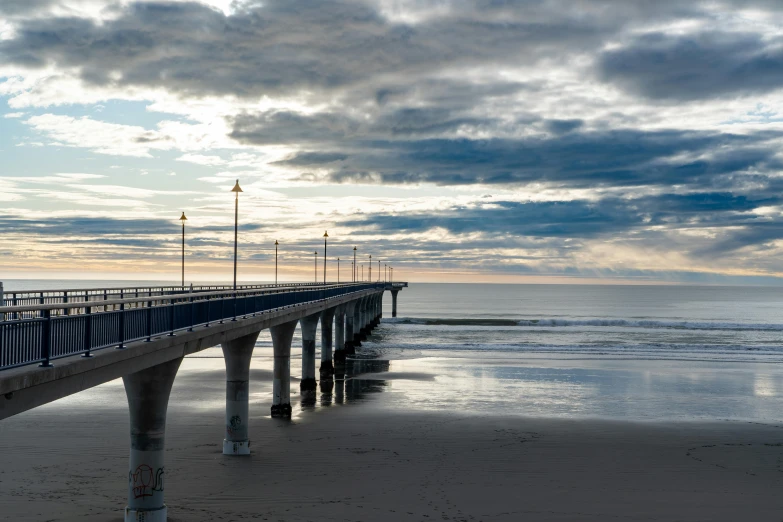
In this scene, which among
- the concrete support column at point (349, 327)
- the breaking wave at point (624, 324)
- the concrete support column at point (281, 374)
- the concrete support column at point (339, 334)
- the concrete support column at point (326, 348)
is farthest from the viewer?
the breaking wave at point (624, 324)

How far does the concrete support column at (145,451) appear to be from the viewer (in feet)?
62.8

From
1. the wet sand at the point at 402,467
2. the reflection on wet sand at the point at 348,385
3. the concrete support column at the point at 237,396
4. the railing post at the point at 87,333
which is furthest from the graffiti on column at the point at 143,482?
the reflection on wet sand at the point at 348,385

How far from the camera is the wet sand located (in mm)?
21011

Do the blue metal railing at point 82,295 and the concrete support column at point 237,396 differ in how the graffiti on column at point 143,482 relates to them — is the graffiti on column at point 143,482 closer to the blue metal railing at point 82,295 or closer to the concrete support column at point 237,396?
the blue metal railing at point 82,295

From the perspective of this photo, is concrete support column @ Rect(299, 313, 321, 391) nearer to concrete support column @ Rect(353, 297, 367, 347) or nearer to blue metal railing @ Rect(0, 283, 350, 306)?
blue metal railing @ Rect(0, 283, 350, 306)

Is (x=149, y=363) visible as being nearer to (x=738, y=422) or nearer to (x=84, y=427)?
(x=84, y=427)

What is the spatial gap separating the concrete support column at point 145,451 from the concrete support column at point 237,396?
7.99 meters

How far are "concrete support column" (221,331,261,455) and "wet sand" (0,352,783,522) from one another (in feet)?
2.19

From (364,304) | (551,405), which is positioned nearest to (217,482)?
(551,405)

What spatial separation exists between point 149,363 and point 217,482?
6.82 metres

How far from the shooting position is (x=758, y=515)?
68.6ft

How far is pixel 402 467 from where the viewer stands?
25547 mm

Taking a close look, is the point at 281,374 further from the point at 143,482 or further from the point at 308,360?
the point at 143,482

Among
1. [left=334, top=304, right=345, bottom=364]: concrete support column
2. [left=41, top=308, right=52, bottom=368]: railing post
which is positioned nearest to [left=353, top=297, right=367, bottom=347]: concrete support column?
[left=334, top=304, right=345, bottom=364]: concrete support column
